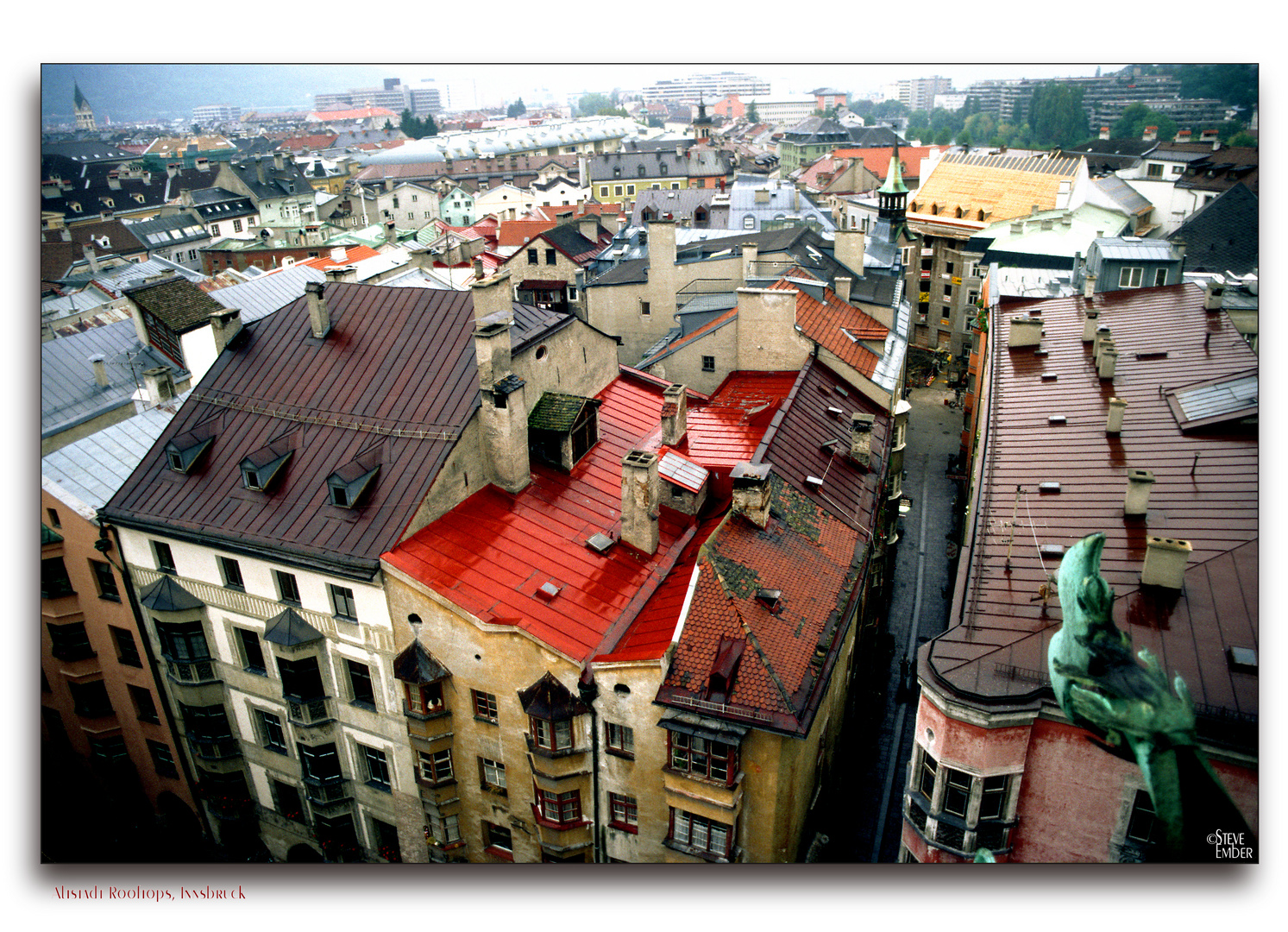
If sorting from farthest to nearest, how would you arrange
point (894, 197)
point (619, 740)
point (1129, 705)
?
point (894, 197) → point (619, 740) → point (1129, 705)

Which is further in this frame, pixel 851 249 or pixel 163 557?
pixel 851 249

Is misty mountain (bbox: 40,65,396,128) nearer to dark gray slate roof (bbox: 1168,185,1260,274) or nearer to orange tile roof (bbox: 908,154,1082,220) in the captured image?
dark gray slate roof (bbox: 1168,185,1260,274)

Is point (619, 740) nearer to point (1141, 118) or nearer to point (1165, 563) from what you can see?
point (1165, 563)

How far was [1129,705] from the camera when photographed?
12.3m

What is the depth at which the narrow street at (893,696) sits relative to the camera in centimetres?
2017

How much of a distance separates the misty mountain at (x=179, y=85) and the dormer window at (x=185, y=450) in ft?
22.3

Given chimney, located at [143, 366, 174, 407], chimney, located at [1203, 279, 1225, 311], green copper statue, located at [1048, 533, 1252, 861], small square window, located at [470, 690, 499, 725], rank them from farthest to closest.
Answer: chimney, located at [1203, 279, 1225, 311], chimney, located at [143, 366, 174, 407], small square window, located at [470, 690, 499, 725], green copper statue, located at [1048, 533, 1252, 861]

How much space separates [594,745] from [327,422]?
30.8ft

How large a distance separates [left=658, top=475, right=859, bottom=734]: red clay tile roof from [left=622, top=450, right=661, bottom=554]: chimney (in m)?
1.44

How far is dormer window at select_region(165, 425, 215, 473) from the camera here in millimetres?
19891


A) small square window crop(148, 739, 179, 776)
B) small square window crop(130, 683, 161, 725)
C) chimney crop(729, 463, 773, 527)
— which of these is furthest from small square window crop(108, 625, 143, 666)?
chimney crop(729, 463, 773, 527)

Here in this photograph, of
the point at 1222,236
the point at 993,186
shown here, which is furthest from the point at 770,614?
the point at 993,186

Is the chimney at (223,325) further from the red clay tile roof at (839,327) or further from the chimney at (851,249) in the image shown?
the chimney at (851,249)

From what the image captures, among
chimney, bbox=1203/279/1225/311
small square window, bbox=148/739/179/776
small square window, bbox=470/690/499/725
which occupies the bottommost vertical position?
small square window, bbox=148/739/179/776
